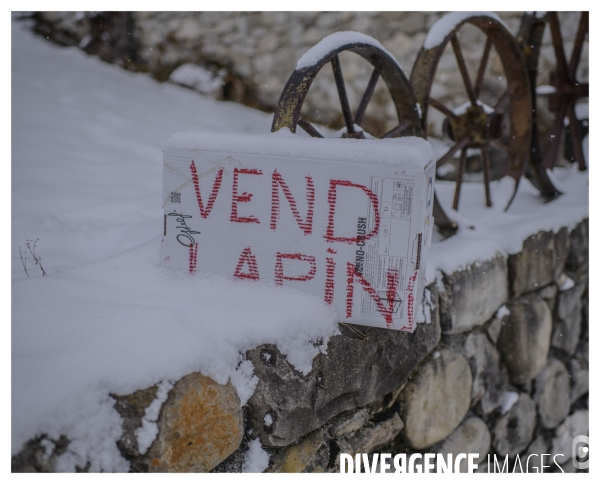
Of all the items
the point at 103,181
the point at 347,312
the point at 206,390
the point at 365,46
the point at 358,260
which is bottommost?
the point at 206,390

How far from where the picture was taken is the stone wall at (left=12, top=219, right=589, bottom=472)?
0.92m

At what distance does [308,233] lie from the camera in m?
1.12

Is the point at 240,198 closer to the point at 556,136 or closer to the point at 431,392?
the point at 431,392

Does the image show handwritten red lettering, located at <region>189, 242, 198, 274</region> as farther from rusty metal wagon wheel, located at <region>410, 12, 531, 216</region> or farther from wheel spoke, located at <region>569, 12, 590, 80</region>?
wheel spoke, located at <region>569, 12, 590, 80</region>

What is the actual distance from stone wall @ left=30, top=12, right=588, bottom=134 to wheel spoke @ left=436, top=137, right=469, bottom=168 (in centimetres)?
177

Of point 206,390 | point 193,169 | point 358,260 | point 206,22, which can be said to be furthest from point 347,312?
point 206,22

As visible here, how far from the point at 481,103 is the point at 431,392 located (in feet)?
4.28

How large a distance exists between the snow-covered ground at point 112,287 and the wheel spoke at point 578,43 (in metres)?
0.60

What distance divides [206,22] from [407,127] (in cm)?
347

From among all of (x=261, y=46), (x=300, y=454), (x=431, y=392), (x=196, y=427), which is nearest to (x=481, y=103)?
(x=431, y=392)

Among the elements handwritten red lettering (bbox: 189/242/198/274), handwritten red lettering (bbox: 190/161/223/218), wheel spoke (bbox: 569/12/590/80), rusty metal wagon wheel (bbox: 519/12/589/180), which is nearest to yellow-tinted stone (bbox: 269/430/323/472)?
handwritten red lettering (bbox: 189/242/198/274)

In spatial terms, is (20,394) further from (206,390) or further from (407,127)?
(407,127)

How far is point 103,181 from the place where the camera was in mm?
2346
